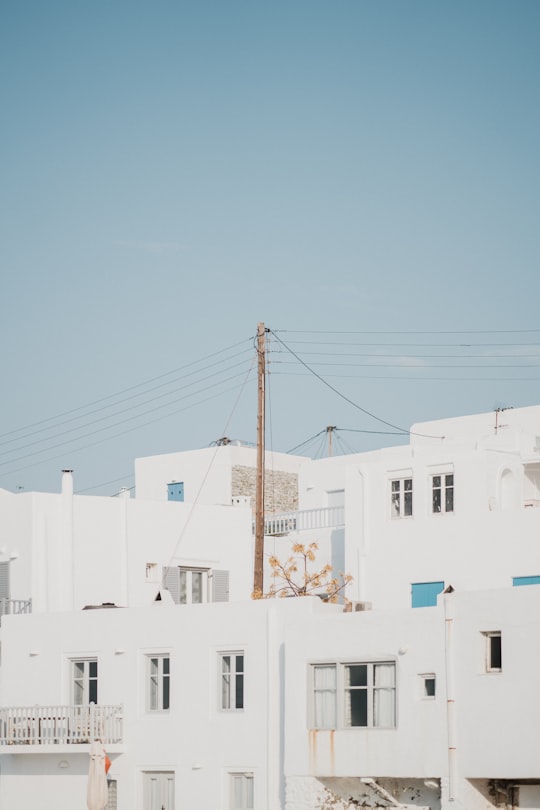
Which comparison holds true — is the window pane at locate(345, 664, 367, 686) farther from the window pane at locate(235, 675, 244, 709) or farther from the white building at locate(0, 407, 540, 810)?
the window pane at locate(235, 675, 244, 709)

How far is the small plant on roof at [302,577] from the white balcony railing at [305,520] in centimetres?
119

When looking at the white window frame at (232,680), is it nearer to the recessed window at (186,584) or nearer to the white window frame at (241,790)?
the white window frame at (241,790)

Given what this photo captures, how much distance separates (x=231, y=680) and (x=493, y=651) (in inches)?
299

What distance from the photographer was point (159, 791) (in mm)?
36312

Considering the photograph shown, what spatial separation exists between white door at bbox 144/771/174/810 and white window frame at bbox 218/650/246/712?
94.5 inches

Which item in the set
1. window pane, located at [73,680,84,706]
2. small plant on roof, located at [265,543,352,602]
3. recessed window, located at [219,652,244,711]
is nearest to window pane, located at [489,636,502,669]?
recessed window, located at [219,652,244,711]

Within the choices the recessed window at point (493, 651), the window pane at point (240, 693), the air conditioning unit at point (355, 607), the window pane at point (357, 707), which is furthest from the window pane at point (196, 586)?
the recessed window at point (493, 651)

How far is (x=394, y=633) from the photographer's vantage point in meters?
32.1

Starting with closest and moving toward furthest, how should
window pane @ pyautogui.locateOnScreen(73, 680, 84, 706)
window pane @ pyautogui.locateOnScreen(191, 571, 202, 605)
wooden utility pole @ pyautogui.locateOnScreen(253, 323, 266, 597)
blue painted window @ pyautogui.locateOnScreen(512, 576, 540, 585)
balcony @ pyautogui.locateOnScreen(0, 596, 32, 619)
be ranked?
window pane @ pyautogui.locateOnScreen(73, 680, 84, 706) → blue painted window @ pyautogui.locateOnScreen(512, 576, 540, 585) → balcony @ pyautogui.locateOnScreen(0, 596, 32, 619) → wooden utility pole @ pyautogui.locateOnScreen(253, 323, 266, 597) → window pane @ pyautogui.locateOnScreen(191, 571, 202, 605)

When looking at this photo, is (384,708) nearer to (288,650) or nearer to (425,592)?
(288,650)

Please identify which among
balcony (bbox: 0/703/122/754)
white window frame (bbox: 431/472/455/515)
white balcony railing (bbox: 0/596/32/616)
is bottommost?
balcony (bbox: 0/703/122/754)

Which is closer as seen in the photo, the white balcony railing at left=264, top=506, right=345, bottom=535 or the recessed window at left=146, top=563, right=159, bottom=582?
the recessed window at left=146, top=563, right=159, bottom=582

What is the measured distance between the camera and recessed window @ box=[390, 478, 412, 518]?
44.4m

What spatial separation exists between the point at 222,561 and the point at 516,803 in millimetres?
18306
